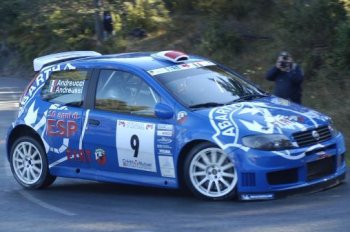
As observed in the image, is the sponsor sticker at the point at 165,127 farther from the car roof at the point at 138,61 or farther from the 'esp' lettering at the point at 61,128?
the 'esp' lettering at the point at 61,128

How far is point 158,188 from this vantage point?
32.2 ft

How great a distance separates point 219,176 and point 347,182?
5.72ft

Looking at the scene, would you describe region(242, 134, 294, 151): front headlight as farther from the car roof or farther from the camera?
the camera

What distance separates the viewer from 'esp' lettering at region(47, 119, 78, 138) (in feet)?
31.2

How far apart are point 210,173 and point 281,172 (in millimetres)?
783

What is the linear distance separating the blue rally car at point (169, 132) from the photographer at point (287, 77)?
6.16 feet

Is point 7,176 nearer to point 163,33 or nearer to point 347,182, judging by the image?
point 347,182

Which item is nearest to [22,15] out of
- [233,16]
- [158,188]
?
[233,16]

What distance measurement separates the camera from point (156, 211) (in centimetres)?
848

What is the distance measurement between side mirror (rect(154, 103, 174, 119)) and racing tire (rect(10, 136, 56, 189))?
193cm

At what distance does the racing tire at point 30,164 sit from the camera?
999 cm

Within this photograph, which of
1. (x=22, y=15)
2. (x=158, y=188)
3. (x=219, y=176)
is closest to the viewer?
(x=219, y=176)

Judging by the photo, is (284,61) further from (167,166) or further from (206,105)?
(167,166)

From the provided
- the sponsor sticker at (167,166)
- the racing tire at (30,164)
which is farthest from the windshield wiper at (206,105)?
A: the racing tire at (30,164)
